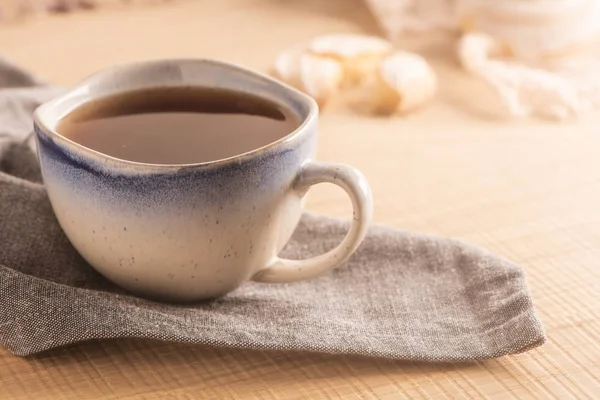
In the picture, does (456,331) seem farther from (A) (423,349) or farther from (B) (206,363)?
(B) (206,363)

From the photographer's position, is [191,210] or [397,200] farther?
[397,200]

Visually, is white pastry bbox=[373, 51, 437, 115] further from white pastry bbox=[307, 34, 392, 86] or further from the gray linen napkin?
the gray linen napkin

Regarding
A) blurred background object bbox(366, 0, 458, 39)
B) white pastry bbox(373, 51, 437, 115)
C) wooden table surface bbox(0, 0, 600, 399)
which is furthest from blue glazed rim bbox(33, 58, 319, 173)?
blurred background object bbox(366, 0, 458, 39)

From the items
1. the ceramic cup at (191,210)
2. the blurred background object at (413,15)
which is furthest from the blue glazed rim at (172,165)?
the blurred background object at (413,15)

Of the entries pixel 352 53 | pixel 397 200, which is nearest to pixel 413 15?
pixel 352 53

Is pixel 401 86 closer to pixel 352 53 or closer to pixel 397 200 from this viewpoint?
pixel 352 53

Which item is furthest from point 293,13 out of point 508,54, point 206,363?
point 206,363
